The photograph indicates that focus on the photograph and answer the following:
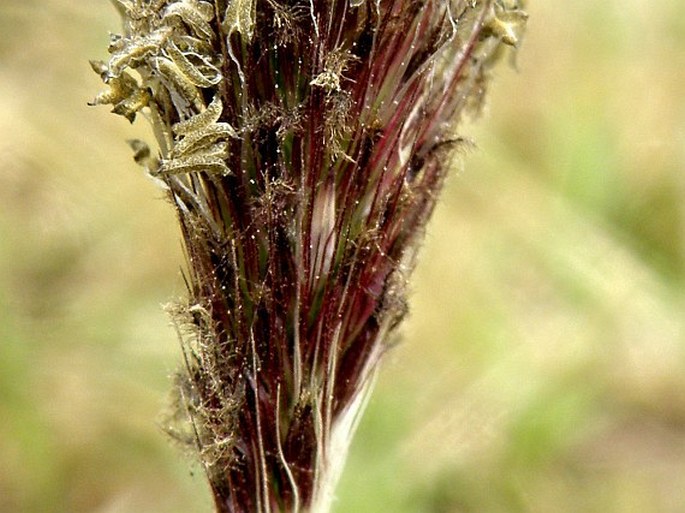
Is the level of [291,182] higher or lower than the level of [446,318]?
lower

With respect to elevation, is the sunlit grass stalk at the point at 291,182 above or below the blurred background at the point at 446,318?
below

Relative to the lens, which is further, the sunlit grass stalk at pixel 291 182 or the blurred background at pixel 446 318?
the blurred background at pixel 446 318

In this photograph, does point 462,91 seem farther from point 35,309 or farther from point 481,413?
point 35,309

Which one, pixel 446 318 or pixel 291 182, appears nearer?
pixel 291 182

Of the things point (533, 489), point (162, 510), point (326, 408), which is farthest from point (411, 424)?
point (326, 408)
